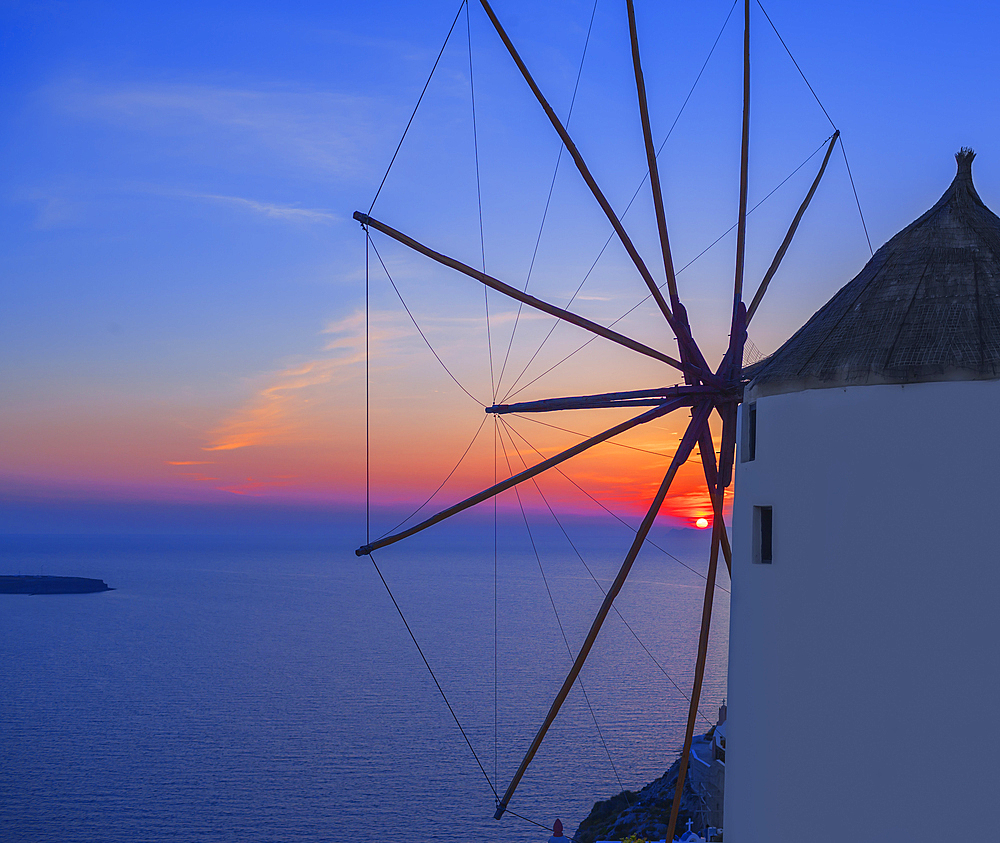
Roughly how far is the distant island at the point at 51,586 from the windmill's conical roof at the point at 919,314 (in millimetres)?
181329

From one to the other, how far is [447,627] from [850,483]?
118654 millimetres

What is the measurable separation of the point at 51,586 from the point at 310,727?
129420mm

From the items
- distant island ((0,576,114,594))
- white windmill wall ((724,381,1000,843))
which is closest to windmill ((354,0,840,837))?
white windmill wall ((724,381,1000,843))

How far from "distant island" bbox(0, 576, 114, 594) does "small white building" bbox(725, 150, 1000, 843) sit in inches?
7122

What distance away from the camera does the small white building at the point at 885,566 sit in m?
7.47

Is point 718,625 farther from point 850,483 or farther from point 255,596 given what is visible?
point 850,483

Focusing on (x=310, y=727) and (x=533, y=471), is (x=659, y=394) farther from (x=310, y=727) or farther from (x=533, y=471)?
(x=310, y=727)

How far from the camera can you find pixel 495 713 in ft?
214

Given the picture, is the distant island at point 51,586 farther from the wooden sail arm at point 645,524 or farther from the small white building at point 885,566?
the small white building at point 885,566

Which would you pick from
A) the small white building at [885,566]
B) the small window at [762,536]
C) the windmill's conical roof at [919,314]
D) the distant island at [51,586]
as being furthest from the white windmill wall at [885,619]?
the distant island at [51,586]

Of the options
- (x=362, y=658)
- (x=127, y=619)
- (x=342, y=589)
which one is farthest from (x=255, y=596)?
(x=362, y=658)

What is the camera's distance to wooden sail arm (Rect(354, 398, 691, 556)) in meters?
11.0

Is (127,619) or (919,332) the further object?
(127,619)

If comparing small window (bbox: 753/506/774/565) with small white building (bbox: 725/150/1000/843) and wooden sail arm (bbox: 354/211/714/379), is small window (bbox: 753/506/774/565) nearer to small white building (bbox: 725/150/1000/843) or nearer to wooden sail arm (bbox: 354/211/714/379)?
small white building (bbox: 725/150/1000/843)
